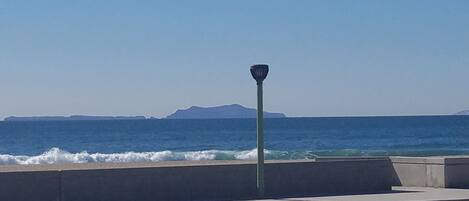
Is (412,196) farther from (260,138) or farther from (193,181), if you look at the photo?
(193,181)

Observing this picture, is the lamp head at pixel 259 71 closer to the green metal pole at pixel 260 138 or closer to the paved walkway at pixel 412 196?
the green metal pole at pixel 260 138

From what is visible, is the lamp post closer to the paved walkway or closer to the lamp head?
the lamp head

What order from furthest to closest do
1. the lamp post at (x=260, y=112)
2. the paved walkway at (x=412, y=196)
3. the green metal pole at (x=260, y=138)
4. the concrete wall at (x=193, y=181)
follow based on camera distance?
the green metal pole at (x=260, y=138)
the lamp post at (x=260, y=112)
the paved walkway at (x=412, y=196)
the concrete wall at (x=193, y=181)

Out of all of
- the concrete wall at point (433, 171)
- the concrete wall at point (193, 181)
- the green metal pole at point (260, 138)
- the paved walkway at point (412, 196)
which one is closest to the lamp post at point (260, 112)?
the green metal pole at point (260, 138)

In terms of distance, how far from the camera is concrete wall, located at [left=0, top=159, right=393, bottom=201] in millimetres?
16578

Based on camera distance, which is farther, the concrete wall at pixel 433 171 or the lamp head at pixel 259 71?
the concrete wall at pixel 433 171

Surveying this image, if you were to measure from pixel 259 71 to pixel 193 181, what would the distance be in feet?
7.32

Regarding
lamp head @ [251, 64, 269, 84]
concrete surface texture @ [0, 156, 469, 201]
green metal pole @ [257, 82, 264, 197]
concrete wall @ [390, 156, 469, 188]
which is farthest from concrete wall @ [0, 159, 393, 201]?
lamp head @ [251, 64, 269, 84]

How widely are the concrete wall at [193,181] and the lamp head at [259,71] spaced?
1808 mm

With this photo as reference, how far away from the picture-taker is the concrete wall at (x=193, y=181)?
54.4ft

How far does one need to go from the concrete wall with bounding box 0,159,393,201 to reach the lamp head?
1.81m

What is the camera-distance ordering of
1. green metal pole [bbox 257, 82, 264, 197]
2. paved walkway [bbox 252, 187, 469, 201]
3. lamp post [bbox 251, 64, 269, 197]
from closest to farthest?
paved walkway [bbox 252, 187, 469, 201], lamp post [bbox 251, 64, 269, 197], green metal pole [bbox 257, 82, 264, 197]

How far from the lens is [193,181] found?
17.6 metres

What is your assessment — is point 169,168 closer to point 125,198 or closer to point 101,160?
point 125,198
